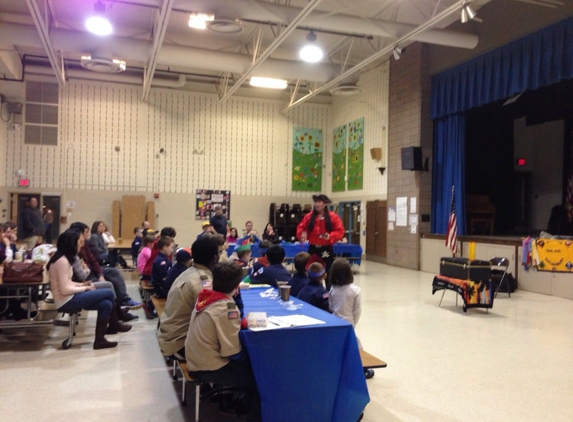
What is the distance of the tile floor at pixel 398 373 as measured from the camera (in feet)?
10.6

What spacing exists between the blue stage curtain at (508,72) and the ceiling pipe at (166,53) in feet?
10.1

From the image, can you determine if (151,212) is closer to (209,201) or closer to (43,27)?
(209,201)

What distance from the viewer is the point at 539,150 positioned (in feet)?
48.3

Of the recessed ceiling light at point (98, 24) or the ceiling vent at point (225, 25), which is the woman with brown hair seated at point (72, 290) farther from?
the ceiling vent at point (225, 25)

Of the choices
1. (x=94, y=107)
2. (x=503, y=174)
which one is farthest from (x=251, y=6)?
(x=503, y=174)

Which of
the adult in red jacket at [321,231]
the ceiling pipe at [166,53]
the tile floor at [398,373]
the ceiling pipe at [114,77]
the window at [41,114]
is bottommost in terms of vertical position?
the tile floor at [398,373]

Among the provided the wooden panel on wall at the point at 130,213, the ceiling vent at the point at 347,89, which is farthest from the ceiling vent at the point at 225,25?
the wooden panel on wall at the point at 130,213

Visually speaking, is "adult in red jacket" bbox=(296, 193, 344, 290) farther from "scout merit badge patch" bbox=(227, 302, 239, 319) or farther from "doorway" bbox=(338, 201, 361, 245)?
"doorway" bbox=(338, 201, 361, 245)

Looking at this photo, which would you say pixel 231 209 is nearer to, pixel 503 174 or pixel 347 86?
pixel 347 86

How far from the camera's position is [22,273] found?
4.45 metres

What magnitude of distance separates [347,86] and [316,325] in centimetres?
1015

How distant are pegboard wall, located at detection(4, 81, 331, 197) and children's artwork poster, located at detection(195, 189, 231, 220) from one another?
22cm

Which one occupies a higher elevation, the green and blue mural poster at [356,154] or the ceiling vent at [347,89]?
the ceiling vent at [347,89]

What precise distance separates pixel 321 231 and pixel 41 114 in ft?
40.9
